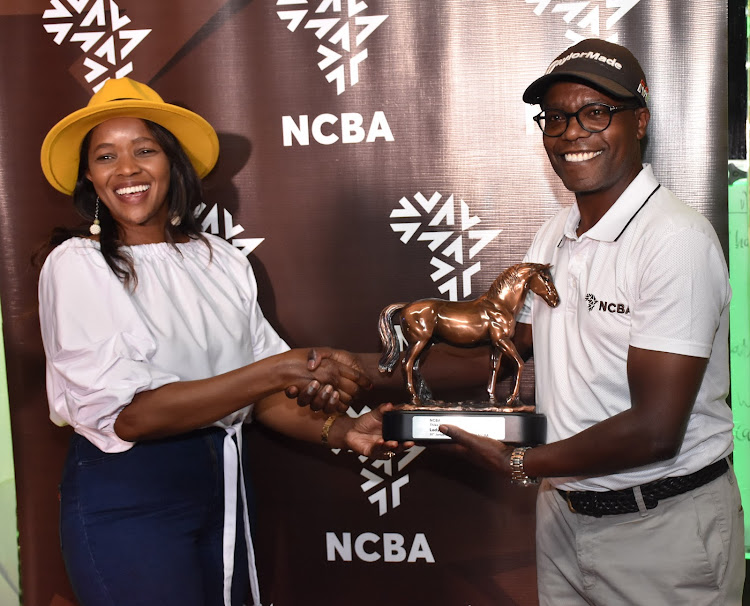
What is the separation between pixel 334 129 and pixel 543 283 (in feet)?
3.55

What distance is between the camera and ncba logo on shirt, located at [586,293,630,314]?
1893mm

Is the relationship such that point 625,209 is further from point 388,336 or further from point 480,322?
point 388,336

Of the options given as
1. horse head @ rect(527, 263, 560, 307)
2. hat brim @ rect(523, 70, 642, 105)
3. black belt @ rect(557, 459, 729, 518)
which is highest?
hat brim @ rect(523, 70, 642, 105)

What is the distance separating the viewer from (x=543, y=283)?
2.07m

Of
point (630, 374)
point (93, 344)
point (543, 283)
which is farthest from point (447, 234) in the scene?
point (93, 344)

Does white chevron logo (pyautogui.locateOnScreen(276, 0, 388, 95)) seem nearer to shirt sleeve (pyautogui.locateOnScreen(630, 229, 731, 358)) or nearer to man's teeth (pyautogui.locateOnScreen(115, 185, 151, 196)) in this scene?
man's teeth (pyautogui.locateOnScreen(115, 185, 151, 196))

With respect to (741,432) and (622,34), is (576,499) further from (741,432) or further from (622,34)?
(622,34)

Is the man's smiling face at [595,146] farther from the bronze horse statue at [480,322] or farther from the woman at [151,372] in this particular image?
the woman at [151,372]

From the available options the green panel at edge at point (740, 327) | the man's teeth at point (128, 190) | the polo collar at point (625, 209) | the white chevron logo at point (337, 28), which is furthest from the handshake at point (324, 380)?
the green panel at edge at point (740, 327)

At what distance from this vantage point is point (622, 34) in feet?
8.59

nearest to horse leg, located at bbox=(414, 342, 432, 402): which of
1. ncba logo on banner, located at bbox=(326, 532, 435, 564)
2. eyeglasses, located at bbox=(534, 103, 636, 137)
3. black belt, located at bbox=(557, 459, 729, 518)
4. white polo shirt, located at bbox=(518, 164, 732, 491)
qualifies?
white polo shirt, located at bbox=(518, 164, 732, 491)

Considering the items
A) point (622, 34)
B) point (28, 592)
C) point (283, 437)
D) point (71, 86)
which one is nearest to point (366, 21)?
point (622, 34)

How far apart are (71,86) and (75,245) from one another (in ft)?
3.03

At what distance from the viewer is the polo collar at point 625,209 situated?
194cm
